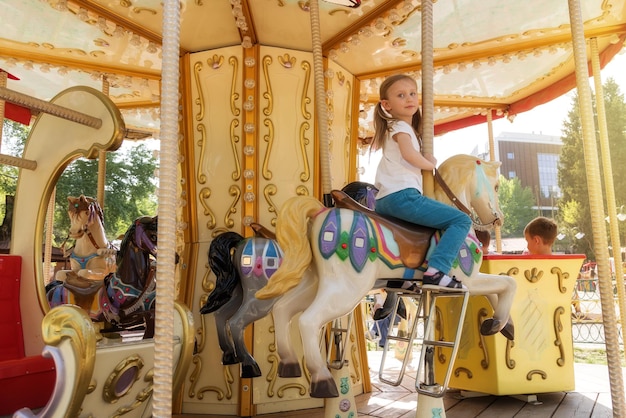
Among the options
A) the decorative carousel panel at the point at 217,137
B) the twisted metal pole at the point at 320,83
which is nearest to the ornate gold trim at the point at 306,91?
the decorative carousel panel at the point at 217,137

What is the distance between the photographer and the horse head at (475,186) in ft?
7.08

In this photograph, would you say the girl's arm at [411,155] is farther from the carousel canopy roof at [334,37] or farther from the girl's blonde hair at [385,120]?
the carousel canopy roof at [334,37]

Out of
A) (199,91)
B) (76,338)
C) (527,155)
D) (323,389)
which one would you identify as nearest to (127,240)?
(199,91)

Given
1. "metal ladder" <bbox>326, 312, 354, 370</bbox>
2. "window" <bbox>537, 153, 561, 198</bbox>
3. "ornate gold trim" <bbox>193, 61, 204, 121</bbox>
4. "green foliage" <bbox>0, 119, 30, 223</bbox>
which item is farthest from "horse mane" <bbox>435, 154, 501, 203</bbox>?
"window" <bbox>537, 153, 561, 198</bbox>

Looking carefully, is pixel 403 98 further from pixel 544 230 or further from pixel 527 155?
pixel 527 155

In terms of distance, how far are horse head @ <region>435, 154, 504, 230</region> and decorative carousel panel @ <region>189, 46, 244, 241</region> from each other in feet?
5.54

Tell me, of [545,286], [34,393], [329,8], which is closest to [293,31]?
[329,8]

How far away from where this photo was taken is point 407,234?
2.03 meters

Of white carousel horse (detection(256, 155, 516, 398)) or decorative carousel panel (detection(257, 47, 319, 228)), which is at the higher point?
decorative carousel panel (detection(257, 47, 319, 228))

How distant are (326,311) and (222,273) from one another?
1108mm

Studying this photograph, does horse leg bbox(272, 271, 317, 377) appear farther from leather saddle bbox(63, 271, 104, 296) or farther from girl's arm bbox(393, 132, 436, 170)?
leather saddle bbox(63, 271, 104, 296)

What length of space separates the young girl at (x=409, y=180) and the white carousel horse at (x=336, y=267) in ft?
0.29

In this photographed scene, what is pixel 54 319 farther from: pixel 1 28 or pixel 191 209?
pixel 1 28

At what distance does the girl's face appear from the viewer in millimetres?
2170
